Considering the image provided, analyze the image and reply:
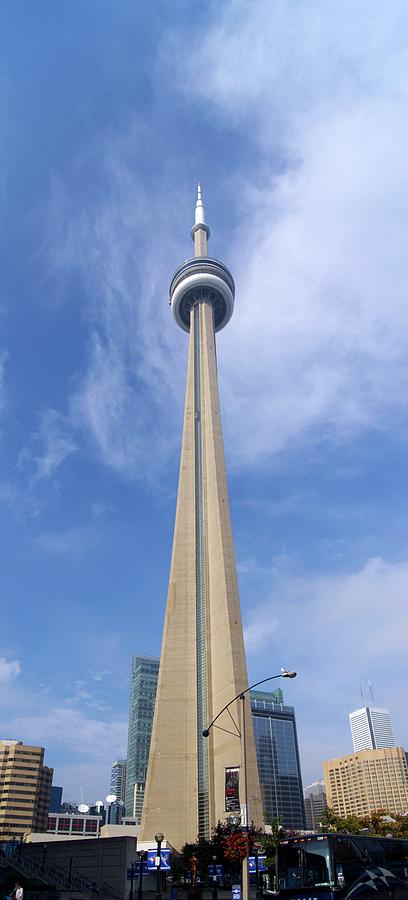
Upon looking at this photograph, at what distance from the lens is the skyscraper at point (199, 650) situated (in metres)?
59.6

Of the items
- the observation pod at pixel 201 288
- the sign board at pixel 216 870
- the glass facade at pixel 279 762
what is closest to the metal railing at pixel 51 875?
the sign board at pixel 216 870

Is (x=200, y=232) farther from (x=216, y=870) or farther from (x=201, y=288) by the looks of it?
(x=216, y=870)

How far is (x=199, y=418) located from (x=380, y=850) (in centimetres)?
6297

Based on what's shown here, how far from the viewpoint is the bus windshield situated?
2050cm

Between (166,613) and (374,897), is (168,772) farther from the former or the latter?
(374,897)

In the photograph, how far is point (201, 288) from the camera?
95562mm

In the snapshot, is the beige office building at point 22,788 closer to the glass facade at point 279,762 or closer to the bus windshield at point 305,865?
the glass facade at point 279,762

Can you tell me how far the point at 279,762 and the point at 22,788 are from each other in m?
72.2

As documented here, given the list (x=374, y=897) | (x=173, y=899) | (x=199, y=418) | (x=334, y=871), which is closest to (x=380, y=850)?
(x=374, y=897)

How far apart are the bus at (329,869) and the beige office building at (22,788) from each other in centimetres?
13893

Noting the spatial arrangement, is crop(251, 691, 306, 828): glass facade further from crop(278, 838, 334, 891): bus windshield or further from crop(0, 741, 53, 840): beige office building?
crop(278, 838, 334, 891): bus windshield

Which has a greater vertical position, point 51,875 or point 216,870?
point 216,870

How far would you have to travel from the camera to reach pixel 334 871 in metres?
20.4

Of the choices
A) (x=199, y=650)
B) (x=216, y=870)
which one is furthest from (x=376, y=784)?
(x=216, y=870)
